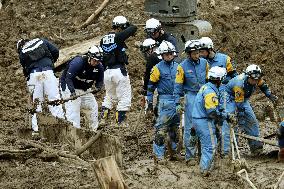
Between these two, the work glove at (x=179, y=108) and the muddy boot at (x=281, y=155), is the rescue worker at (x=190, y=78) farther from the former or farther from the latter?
the muddy boot at (x=281, y=155)

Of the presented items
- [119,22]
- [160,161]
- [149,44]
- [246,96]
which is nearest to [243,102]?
[246,96]

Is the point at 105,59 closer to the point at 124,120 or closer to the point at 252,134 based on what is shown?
the point at 124,120

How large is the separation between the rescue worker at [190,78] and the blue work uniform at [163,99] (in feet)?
1.21

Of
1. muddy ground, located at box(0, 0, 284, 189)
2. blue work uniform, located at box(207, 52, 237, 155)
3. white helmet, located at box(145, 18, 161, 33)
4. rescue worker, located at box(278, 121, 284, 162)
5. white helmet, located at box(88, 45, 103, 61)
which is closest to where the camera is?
muddy ground, located at box(0, 0, 284, 189)

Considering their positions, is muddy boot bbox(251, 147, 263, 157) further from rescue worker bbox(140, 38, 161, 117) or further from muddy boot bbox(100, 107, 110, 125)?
muddy boot bbox(100, 107, 110, 125)

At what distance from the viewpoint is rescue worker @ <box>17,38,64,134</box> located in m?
15.1

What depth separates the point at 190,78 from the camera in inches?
519

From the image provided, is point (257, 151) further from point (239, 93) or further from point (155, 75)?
point (155, 75)

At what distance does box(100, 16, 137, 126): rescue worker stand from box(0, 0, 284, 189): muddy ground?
61 centimetres

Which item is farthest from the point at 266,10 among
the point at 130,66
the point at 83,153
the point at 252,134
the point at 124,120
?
the point at 83,153

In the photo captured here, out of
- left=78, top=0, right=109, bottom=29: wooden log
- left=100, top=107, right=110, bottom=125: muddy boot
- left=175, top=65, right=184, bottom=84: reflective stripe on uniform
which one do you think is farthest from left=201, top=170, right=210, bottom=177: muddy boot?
left=78, top=0, right=109, bottom=29: wooden log

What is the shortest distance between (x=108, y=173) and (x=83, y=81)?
523cm

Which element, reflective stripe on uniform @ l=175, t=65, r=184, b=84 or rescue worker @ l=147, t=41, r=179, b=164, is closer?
reflective stripe on uniform @ l=175, t=65, r=184, b=84

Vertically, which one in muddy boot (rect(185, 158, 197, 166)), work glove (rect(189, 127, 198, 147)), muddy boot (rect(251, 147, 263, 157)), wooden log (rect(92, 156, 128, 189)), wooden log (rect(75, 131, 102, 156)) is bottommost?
muddy boot (rect(251, 147, 263, 157))
